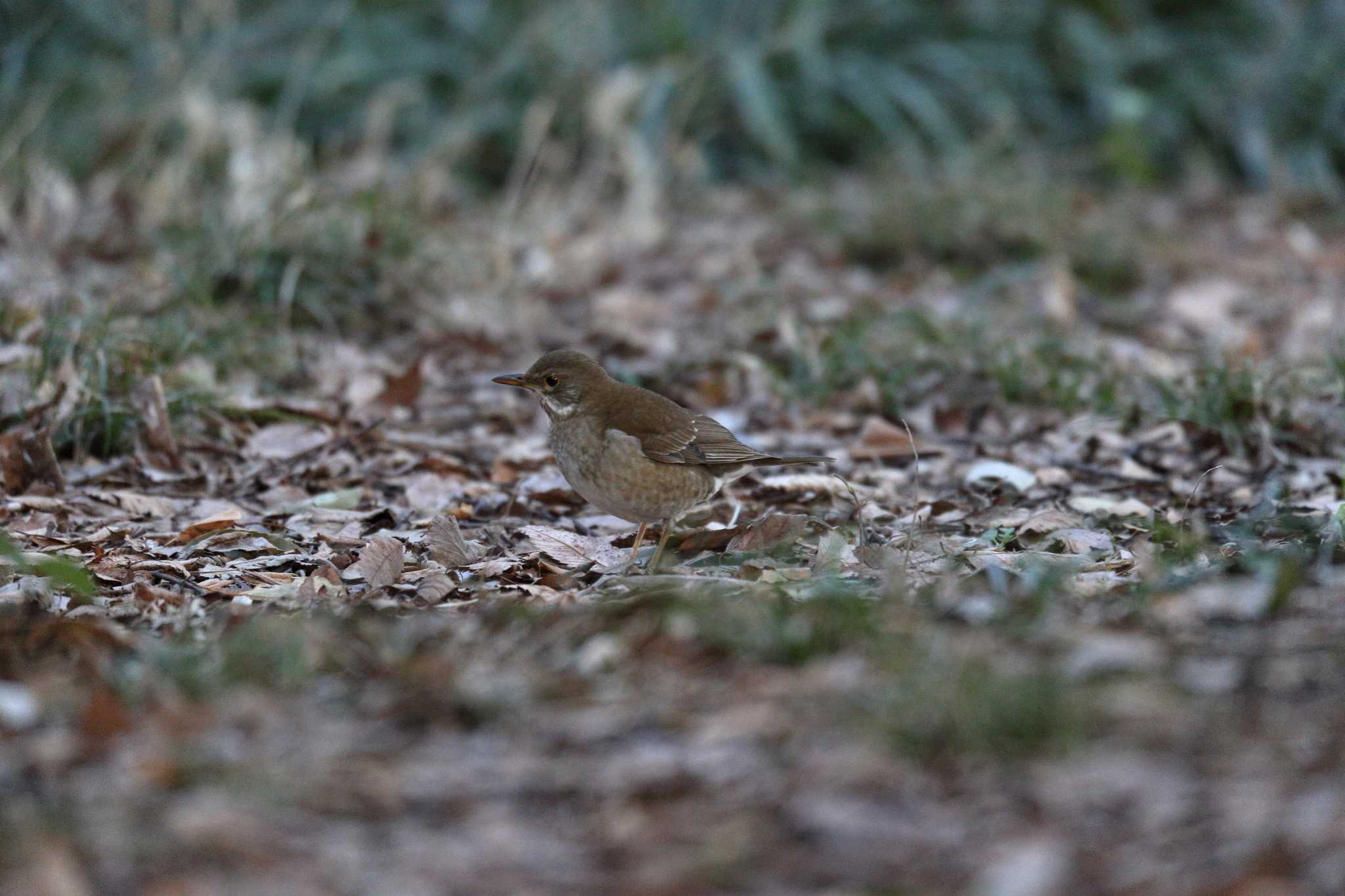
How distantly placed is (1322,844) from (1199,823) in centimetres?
18

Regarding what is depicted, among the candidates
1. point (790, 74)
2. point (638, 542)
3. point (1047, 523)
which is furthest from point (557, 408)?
point (790, 74)

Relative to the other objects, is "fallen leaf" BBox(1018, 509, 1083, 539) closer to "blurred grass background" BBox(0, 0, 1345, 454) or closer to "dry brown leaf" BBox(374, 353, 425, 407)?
"blurred grass background" BBox(0, 0, 1345, 454)

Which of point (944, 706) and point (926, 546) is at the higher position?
point (944, 706)

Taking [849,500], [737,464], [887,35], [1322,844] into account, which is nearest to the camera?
[1322,844]

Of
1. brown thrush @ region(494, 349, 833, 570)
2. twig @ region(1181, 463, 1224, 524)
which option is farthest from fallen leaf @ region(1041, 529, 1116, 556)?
brown thrush @ region(494, 349, 833, 570)

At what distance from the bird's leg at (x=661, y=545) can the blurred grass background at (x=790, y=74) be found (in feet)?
17.9

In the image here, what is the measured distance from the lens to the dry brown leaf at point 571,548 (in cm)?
457

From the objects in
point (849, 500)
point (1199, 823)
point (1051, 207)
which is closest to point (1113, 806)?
point (1199, 823)

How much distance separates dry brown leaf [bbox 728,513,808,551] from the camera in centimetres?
460

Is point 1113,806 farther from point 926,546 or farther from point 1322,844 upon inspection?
point 926,546

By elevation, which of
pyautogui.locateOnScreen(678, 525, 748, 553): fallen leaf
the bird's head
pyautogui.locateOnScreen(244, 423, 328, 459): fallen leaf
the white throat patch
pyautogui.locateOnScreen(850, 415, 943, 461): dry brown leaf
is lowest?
pyautogui.locateOnScreen(850, 415, 943, 461): dry brown leaf

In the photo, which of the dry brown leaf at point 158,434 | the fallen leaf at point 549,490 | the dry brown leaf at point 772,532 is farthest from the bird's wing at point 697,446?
the dry brown leaf at point 158,434

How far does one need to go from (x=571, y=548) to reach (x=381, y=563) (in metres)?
0.63

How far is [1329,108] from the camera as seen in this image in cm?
1078
